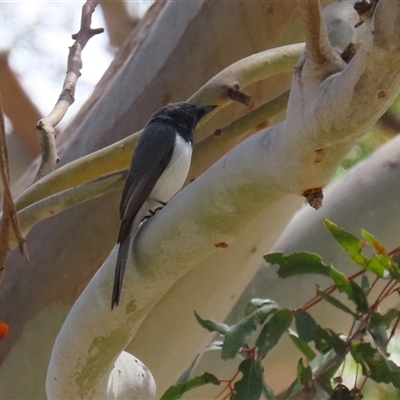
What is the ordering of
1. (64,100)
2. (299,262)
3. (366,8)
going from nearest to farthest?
(366,8) < (299,262) < (64,100)

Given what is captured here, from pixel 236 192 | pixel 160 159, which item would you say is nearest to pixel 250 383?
pixel 236 192

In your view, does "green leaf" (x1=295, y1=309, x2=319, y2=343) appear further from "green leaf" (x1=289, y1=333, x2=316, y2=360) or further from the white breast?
the white breast

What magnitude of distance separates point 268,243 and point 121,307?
29.7 inches

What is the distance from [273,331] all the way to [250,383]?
10cm

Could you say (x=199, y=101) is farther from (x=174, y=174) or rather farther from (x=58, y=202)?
(x=58, y=202)

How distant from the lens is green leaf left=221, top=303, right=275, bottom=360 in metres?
1.28

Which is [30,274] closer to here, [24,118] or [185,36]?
[185,36]

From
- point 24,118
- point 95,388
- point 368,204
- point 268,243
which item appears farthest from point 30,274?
point 24,118

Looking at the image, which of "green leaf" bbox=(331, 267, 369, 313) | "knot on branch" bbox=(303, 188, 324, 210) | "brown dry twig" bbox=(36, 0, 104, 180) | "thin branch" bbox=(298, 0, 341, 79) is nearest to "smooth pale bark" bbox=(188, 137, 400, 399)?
"brown dry twig" bbox=(36, 0, 104, 180)

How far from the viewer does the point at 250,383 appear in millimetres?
1284

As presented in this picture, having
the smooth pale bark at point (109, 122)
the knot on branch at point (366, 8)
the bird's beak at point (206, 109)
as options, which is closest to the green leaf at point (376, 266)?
the knot on branch at point (366, 8)

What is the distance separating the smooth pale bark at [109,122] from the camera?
1.96 meters

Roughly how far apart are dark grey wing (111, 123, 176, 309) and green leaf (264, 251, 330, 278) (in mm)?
370

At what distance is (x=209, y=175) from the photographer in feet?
4.24
